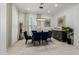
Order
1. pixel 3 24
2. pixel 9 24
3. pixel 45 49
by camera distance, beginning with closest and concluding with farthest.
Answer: pixel 3 24 < pixel 45 49 < pixel 9 24

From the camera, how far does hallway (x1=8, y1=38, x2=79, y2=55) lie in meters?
4.51

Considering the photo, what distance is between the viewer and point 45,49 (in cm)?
467

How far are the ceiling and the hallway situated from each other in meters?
1.09

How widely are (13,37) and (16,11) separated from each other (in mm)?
959

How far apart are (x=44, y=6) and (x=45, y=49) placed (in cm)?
153

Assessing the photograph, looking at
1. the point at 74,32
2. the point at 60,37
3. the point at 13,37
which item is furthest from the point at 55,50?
the point at 13,37

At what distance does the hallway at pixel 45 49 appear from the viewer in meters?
4.51

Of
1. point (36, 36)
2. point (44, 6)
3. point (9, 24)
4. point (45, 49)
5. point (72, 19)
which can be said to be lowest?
point (45, 49)

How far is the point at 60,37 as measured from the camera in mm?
4855

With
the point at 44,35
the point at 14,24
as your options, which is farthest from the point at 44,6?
the point at 14,24

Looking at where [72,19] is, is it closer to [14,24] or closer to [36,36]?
[36,36]
